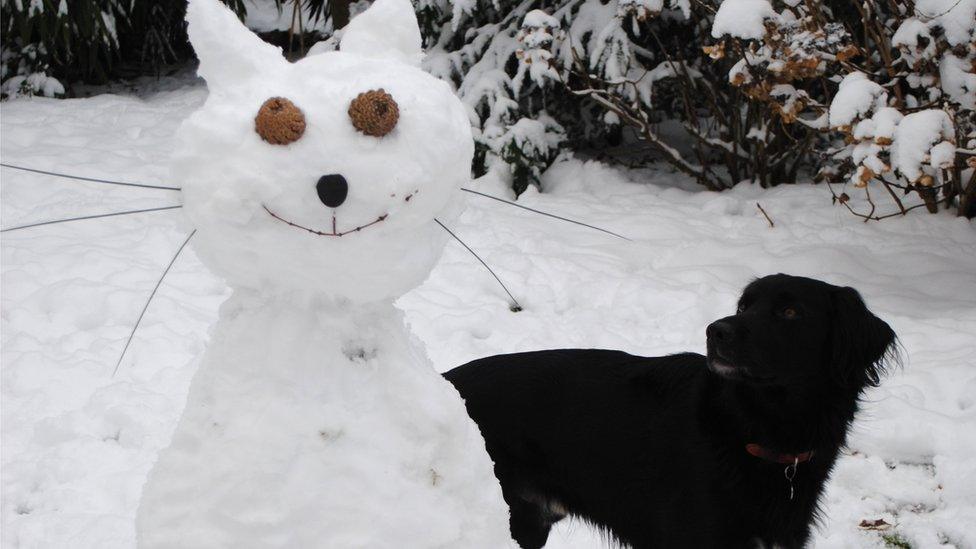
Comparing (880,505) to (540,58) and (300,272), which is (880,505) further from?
(540,58)

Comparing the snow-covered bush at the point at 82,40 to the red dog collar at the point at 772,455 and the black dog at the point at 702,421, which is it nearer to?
the black dog at the point at 702,421

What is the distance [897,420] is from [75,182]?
5.12 meters

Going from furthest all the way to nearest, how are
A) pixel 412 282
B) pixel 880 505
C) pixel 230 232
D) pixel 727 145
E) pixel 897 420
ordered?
pixel 727 145 → pixel 897 420 → pixel 880 505 → pixel 412 282 → pixel 230 232

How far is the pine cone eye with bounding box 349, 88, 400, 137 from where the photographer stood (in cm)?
163

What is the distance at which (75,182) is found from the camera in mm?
5754

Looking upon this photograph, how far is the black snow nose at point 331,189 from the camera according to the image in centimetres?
161

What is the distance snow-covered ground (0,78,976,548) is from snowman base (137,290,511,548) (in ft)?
1.16

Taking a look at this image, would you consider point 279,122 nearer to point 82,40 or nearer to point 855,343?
point 855,343

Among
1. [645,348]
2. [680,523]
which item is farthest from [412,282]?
[645,348]

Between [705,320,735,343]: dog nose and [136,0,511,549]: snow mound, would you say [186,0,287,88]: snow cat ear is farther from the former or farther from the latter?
[705,320,735,343]: dog nose

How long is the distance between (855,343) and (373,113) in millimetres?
1476

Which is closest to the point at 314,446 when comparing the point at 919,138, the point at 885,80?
the point at 919,138

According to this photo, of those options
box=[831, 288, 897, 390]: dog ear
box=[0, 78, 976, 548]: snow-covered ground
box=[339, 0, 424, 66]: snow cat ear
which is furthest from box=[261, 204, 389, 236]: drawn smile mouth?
box=[831, 288, 897, 390]: dog ear

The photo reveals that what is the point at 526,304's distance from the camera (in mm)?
4543
